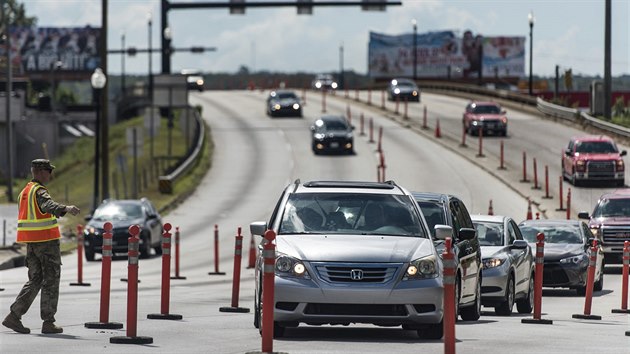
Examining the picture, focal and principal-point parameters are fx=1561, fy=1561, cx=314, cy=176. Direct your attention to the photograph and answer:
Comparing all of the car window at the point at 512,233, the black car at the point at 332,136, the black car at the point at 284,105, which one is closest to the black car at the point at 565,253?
the car window at the point at 512,233

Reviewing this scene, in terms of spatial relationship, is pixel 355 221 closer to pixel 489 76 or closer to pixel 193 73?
pixel 193 73

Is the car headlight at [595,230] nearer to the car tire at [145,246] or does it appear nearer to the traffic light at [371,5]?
the car tire at [145,246]

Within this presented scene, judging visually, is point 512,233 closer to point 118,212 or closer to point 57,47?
point 118,212

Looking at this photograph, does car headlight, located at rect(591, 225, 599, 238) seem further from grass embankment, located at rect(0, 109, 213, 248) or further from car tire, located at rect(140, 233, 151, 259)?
grass embankment, located at rect(0, 109, 213, 248)

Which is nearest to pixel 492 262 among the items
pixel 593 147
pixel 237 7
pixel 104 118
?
pixel 104 118

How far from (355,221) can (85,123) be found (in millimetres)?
106631

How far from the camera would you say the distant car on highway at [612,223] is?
3444 cm

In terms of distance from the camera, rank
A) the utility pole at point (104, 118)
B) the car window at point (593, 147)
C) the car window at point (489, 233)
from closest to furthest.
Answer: the car window at point (489, 233) < the utility pole at point (104, 118) < the car window at point (593, 147)

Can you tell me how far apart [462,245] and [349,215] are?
2414mm

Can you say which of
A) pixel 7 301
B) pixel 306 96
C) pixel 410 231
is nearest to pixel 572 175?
pixel 7 301

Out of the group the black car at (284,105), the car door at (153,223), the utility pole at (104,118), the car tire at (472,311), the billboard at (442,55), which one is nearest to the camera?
the car tire at (472,311)

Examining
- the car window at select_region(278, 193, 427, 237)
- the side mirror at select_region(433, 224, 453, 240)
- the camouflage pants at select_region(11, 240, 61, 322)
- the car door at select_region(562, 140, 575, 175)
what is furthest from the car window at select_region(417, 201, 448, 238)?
the car door at select_region(562, 140, 575, 175)

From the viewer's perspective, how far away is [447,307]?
1332 centimetres

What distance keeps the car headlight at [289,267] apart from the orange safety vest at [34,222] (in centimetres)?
255
